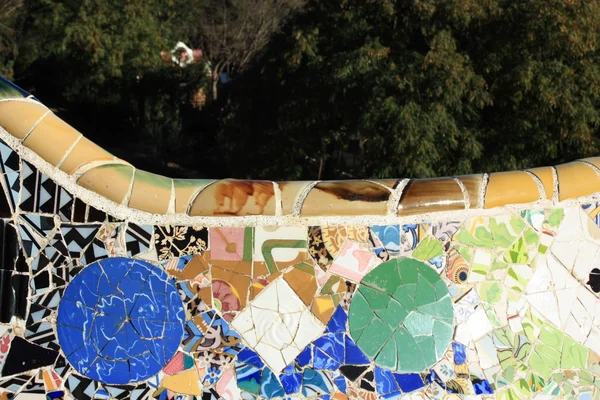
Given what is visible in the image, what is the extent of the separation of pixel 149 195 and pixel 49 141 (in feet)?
1.35

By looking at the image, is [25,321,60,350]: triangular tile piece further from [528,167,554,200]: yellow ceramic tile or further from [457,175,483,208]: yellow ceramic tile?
[528,167,554,200]: yellow ceramic tile

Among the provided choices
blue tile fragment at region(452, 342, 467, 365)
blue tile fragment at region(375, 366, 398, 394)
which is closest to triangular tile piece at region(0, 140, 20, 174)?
blue tile fragment at region(375, 366, 398, 394)

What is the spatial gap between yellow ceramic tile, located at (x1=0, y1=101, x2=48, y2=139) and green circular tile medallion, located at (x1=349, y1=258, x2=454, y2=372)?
1368 millimetres

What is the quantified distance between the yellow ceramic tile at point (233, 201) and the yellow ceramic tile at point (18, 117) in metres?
0.66

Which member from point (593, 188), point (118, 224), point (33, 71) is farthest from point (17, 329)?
point (33, 71)

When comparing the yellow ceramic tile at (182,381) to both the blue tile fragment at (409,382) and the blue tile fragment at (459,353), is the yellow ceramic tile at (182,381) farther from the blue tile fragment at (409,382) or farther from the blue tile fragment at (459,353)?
the blue tile fragment at (459,353)

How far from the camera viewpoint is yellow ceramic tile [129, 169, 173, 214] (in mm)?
2787

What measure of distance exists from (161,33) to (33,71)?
357 centimetres

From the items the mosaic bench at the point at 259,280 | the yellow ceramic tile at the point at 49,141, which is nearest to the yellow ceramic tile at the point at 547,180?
the mosaic bench at the point at 259,280

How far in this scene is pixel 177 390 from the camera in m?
2.86

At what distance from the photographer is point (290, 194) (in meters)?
2.85

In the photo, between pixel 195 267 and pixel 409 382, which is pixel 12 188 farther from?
pixel 409 382

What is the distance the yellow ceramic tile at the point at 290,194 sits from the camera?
2838mm

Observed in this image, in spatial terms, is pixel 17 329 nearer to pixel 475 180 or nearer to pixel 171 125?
pixel 475 180
